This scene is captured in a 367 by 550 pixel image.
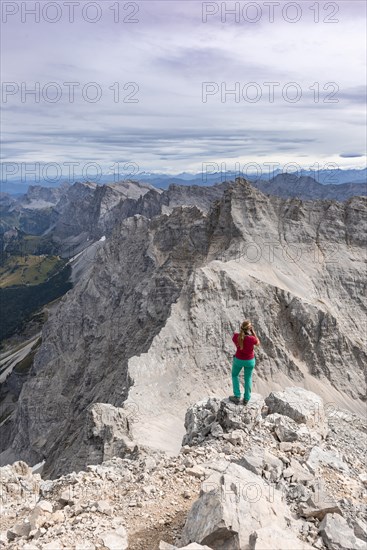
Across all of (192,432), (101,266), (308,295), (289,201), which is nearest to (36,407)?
(101,266)

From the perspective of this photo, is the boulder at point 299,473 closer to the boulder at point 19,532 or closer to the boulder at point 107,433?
the boulder at point 19,532

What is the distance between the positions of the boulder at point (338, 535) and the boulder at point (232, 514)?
1060mm

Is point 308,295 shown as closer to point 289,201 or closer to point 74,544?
point 289,201

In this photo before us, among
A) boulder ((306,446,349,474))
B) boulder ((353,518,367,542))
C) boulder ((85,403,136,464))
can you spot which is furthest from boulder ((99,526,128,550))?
boulder ((85,403,136,464))

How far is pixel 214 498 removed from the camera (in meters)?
12.2

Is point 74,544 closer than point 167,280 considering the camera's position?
Yes

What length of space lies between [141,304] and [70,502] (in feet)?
265

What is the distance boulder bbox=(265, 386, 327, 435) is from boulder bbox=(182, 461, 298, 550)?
12.1 m

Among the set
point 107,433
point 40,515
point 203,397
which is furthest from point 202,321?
point 40,515

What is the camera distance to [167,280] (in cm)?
9675

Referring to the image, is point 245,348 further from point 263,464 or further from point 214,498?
point 214,498

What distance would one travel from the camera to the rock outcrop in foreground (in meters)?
12.1

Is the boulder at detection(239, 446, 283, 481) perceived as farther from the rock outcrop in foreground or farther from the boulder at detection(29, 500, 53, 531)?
the boulder at detection(29, 500, 53, 531)

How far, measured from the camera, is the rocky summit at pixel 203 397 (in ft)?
44.1
